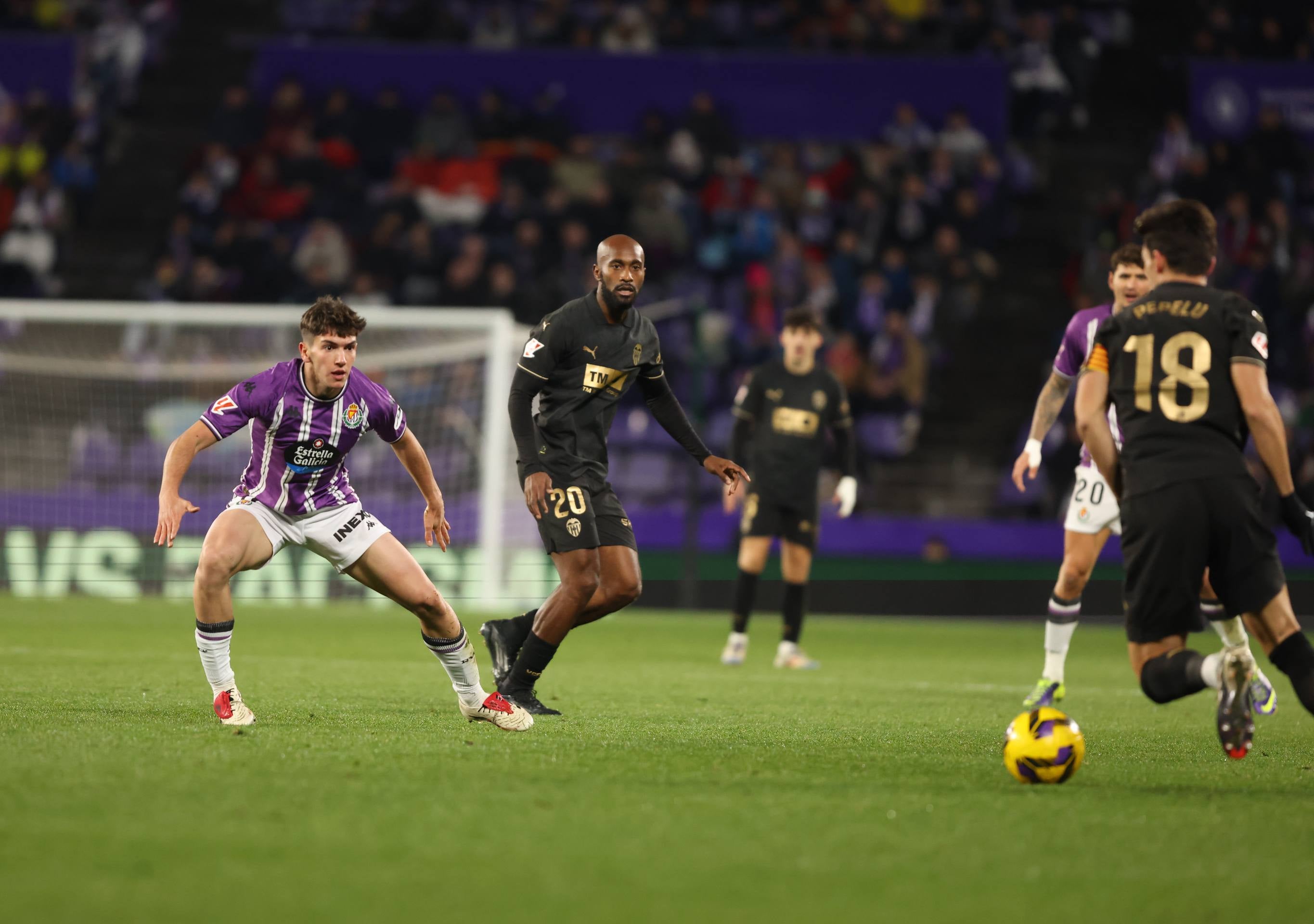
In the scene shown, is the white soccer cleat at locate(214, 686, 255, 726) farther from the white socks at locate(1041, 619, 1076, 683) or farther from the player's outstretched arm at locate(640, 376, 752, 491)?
the white socks at locate(1041, 619, 1076, 683)

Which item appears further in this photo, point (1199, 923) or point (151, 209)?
point (151, 209)

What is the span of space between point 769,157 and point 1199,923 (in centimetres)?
1788

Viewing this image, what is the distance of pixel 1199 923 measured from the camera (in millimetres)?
3318

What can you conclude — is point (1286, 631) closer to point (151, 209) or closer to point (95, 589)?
point (95, 589)

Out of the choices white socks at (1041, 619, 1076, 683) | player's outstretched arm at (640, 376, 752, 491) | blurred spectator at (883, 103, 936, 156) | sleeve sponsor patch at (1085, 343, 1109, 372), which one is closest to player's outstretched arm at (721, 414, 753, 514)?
player's outstretched arm at (640, 376, 752, 491)

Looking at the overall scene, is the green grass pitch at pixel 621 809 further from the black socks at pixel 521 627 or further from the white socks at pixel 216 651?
the black socks at pixel 521 627

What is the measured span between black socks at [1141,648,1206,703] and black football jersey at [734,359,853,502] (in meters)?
5.71

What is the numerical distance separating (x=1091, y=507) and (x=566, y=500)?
2530mm

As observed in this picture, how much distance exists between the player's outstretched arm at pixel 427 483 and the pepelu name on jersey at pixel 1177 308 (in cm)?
290

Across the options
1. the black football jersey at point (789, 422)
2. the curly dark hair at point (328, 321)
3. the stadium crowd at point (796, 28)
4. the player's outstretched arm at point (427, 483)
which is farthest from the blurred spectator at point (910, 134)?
the curly dark hair at point (328, 321)

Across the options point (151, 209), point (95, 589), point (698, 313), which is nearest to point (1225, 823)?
point (698, 313)

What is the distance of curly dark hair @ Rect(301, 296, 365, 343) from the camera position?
19.6 feet

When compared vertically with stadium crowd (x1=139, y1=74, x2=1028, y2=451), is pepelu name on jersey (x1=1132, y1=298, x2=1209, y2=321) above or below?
below

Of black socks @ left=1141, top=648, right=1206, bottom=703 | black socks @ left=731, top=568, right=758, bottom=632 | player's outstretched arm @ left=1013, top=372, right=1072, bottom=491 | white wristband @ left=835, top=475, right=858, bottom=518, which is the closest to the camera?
black socks @ left=1141, top=648, right=1206, bottom=703
